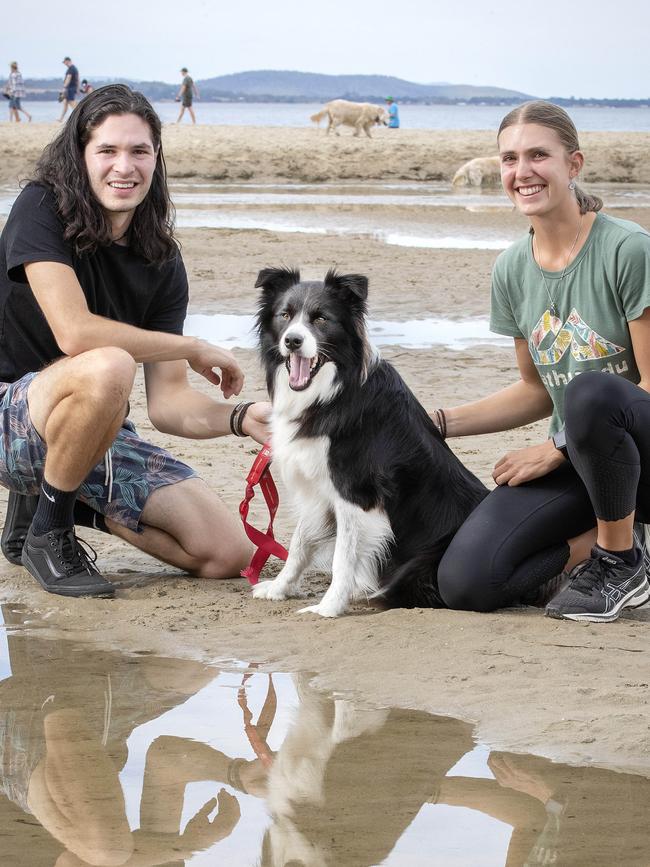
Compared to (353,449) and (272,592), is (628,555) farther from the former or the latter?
(272,592)

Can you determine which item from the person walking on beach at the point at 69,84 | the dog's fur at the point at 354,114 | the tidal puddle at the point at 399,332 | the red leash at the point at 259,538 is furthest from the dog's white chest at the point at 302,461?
the person walking on beach at the point at 69,84

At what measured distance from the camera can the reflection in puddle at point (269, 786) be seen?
230 cm

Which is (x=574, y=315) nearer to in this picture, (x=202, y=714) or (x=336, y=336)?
(x=336, y=336)

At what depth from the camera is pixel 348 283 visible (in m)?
3.88

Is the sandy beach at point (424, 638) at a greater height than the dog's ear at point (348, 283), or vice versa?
the dog's ear at point (348, 283)

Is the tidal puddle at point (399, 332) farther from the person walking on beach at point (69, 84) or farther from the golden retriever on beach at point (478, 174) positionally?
the person walking on beach at point (69, 84)

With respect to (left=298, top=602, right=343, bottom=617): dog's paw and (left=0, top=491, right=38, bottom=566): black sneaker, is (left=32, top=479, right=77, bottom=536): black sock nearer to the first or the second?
(left=0, top=491, right=38, bottom=566): black sneaker

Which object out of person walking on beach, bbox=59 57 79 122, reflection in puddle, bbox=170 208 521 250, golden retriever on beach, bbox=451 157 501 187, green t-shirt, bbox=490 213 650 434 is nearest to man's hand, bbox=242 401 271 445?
green t-shirt, bbox=490 213 650 434

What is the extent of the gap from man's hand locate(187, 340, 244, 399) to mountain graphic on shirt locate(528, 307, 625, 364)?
3.65 ft

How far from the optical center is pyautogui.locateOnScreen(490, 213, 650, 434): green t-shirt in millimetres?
3654

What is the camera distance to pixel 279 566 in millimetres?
4781

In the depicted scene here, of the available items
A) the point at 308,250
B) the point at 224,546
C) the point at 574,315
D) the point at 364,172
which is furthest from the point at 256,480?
the point at 364,172

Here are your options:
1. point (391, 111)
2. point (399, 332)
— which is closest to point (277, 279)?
point (399, 332)

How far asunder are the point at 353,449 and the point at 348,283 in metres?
0.59
